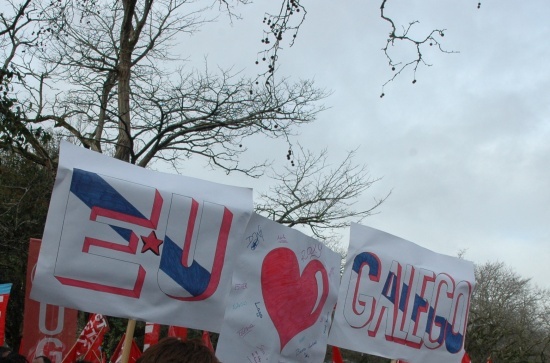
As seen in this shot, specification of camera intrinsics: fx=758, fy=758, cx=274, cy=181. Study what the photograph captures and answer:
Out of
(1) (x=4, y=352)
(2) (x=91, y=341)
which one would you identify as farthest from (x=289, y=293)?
(1) (x=4, y=352)

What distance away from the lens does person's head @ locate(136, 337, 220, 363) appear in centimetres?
207

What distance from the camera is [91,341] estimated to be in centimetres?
566

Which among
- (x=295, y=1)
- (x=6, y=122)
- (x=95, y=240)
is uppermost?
(x=295, y=1)

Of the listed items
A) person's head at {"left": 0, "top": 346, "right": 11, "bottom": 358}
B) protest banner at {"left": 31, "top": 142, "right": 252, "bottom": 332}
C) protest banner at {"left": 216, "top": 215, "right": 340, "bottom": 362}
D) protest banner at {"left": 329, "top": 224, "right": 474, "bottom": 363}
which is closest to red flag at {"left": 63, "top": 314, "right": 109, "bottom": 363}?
protest banner at {"left": 216, "top": 215, "right": 340, "bottom": 362}

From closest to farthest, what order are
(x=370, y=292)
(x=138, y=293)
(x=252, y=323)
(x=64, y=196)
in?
1. (x=64, y=196)
2. (x=138, y=293)
3. (x=252, y=323)
4. (x=370, y=292)

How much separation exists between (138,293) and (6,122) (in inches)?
148

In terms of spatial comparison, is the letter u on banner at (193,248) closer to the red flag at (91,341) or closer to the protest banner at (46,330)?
the protest banner at (46,330)

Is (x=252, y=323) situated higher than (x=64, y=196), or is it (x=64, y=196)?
(x=64, y=196)

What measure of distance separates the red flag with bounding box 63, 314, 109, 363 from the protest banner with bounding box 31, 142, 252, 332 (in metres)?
1.58

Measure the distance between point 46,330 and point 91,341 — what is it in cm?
80

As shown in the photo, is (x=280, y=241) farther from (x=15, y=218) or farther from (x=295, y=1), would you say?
(x=15, y=218)

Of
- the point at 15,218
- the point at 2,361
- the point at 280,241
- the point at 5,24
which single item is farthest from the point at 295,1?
the point at 15,218

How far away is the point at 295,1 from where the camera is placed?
5137mm

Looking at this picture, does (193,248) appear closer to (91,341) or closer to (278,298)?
(278,298)
